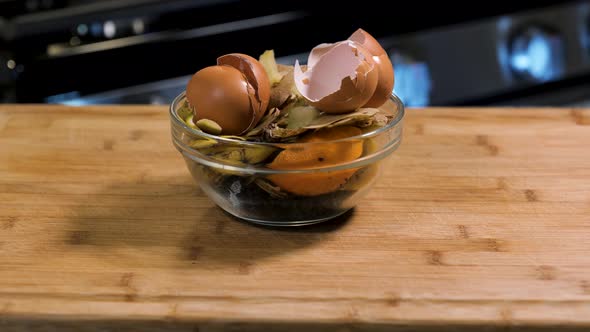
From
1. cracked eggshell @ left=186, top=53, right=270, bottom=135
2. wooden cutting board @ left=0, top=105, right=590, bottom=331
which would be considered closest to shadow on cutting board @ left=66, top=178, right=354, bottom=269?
wooden cutting board @ left=0, top=105, right=590, bottom=331

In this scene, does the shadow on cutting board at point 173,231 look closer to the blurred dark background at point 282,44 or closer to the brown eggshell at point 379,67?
the brown eggshell at point 379,67

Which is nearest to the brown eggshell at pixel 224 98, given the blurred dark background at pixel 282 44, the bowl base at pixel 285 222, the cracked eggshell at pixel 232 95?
the cracked eggshell at pixel 232 95

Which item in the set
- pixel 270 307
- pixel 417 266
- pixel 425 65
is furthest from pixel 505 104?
pixel 270 307

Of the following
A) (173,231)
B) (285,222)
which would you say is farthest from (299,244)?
(173,231)

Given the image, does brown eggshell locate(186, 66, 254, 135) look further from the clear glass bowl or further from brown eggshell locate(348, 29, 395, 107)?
brown eggshell locate(348, 29, 395, 107)

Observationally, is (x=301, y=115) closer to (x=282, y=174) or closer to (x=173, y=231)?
(x=282, y=174)

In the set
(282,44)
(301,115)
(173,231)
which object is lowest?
(282,44)
